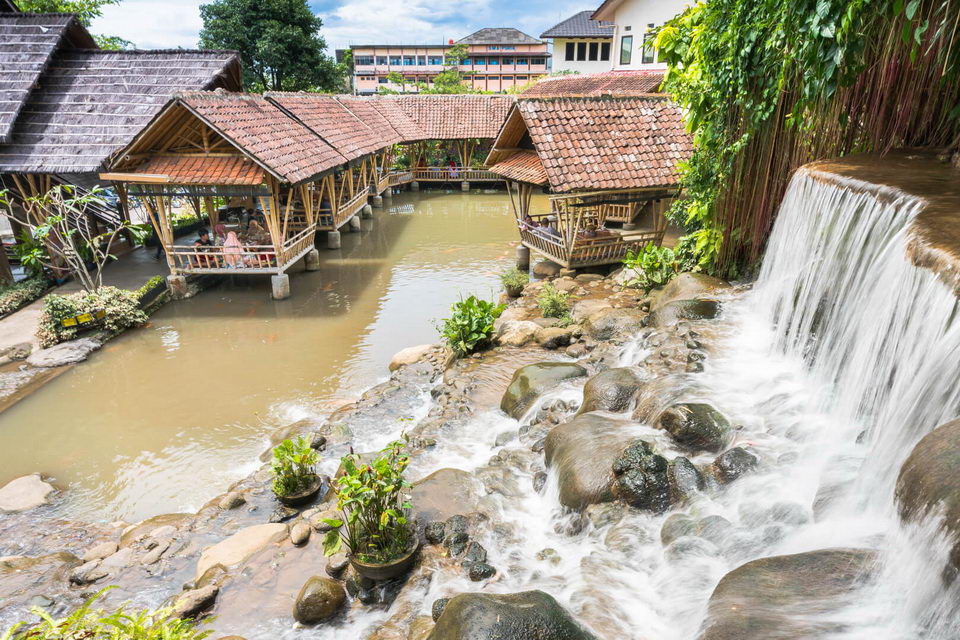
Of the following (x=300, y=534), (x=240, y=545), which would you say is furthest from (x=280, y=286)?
(x=300, y=534)

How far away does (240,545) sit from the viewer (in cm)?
591

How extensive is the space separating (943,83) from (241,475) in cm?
954

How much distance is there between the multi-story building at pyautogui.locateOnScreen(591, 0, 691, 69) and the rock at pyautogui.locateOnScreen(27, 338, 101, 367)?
22915 mm

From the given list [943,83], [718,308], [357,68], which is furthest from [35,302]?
[357,68]

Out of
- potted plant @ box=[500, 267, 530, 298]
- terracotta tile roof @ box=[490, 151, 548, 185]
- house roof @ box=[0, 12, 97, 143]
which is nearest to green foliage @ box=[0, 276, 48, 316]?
house roof @ box=[0, 12, 97, 143]

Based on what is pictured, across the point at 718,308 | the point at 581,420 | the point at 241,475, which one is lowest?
the point at 241,475

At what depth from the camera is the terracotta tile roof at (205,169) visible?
1287 cm

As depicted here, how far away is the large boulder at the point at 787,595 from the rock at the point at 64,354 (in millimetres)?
11845

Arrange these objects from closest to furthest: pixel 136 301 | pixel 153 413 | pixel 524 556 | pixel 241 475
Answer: pixel 524 556
pixel 241 475
pixel 153 413
pixel 136 301

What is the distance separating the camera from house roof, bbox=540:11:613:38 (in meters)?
38.8

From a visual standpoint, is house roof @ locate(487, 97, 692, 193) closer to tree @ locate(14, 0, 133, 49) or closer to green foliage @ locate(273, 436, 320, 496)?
green foliage @ locate(273, 436, 320, 496)

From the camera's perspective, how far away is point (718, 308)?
8219 millimetres

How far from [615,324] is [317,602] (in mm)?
6329

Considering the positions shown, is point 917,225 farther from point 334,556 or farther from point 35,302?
point 35,302
